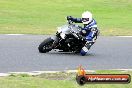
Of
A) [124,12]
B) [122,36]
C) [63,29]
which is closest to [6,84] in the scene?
[63,29]

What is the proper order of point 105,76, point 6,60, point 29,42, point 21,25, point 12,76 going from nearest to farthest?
point 105,76
point 12,76
point 6,60
point 29,42
point 21,25

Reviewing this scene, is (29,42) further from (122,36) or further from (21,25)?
(21,25)

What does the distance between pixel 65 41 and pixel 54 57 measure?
2.74ft

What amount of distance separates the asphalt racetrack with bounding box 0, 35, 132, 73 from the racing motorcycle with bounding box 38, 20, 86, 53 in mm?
176

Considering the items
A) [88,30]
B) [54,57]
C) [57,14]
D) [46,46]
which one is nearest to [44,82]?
[54,57]

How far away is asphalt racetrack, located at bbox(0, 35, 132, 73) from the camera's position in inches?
464

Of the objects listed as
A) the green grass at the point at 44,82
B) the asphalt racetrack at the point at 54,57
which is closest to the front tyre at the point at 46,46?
the asphalt racetrack at the point at 54,57

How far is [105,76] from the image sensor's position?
4.92m

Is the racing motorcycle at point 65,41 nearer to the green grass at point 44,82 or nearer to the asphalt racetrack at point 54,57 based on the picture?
the asphalt racetrack at point 54,57

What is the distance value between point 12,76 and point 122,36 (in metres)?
9.93

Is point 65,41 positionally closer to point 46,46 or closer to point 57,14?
point 46,46

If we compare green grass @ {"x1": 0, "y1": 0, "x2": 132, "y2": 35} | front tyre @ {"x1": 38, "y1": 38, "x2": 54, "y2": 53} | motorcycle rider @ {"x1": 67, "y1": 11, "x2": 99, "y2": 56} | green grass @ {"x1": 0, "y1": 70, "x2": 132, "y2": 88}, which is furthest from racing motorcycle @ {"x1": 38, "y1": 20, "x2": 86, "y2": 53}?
green grass @ {"x1": 0, "y1": 0, "x2": 132, "y2": 35}

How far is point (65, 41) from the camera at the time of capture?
1390cm

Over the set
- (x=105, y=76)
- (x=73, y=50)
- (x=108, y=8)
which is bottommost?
(x=108, y=8)
